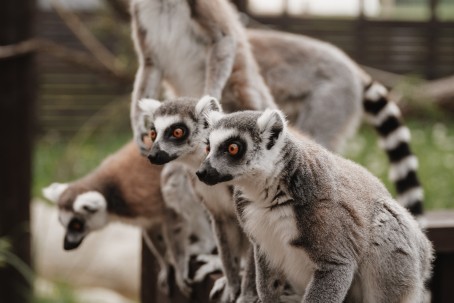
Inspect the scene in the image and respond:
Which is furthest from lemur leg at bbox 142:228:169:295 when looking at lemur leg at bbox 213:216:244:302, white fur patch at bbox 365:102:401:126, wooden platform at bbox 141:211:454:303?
white fur patch at bbox 365:102:401:126

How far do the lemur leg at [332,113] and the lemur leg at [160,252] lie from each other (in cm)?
133

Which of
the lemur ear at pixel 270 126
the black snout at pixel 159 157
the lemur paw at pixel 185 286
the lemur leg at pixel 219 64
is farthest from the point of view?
the lemur paw at pixel 185 286

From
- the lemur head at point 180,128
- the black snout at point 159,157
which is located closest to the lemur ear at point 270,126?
the lemur head at point 180,128

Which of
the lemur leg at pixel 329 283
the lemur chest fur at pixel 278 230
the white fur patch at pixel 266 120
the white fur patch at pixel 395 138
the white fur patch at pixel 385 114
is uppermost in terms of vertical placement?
the white fur patch at pixel 266 120

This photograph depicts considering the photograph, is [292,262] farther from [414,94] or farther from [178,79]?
[414,94]

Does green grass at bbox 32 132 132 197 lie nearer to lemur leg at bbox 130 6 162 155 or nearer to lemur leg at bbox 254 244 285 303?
lemur leg at bbox 130 6 162 155

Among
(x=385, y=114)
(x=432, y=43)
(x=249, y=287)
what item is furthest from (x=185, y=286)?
(x=432, y=43)

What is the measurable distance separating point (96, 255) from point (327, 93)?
4.92 meters

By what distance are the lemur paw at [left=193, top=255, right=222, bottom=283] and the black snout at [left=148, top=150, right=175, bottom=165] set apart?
52.1 inches

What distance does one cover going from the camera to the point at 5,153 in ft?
25.3

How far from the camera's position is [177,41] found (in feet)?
16.2

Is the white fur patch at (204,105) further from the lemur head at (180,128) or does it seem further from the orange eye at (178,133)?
the orange eye at (178,133)

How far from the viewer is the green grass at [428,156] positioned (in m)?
10.4

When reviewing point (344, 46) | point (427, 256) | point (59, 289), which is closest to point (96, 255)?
point (59, 289)
